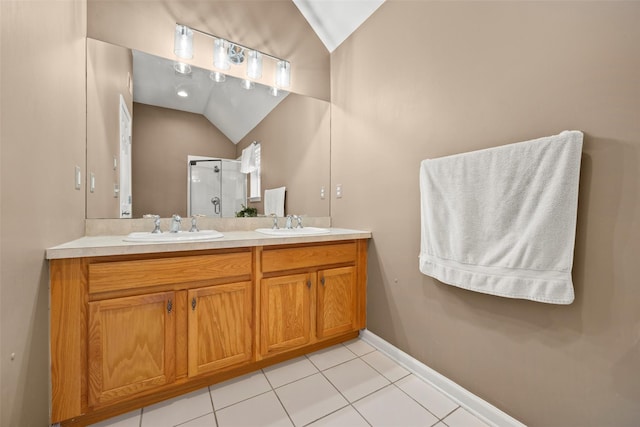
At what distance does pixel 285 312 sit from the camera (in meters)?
1.65

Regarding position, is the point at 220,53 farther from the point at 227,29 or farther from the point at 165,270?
the point at 165,270

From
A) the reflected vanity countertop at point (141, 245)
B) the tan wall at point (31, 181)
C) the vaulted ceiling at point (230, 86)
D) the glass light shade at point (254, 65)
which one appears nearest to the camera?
the tan wall at point (31, 181)

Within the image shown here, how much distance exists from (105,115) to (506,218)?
2.22m

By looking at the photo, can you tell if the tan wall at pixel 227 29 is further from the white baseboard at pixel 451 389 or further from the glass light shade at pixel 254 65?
the white baseboard at pixel 451 389

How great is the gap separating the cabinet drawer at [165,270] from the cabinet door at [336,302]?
564 millimetres

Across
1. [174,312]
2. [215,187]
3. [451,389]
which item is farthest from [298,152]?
[451,389]

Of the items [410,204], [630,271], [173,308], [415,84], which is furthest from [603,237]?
[173,308]

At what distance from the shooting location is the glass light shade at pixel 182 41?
69.2 inches

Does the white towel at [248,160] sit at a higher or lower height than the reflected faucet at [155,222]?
higher

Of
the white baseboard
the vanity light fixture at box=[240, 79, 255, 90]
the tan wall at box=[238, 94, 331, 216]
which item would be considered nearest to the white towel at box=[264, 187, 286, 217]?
the tan wall at box=[238, 94, 331, 216]

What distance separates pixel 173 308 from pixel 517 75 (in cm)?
193

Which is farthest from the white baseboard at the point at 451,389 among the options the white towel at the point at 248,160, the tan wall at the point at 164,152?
the tan wall at the point at 164,152

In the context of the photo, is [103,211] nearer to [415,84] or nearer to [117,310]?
[117,310]

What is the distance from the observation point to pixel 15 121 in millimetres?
812
